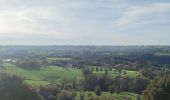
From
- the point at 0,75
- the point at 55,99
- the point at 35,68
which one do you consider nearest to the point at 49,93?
the point at 55,99

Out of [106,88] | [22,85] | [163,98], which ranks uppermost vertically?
[22,85]

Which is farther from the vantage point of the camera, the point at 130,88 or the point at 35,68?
the point at 35,68

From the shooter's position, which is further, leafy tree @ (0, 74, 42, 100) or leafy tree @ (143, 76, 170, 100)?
leafy tree @ (143, 76, 170, 100)

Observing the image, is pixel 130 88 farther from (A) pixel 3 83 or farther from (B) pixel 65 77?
(A) pixel 3 83

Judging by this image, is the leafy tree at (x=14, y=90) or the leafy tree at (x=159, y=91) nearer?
the leafy tree at (x=14, y=90)

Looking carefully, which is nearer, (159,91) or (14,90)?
(14,90)

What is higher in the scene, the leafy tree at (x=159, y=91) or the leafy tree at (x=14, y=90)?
the leafy tree at (x=14, y=90)

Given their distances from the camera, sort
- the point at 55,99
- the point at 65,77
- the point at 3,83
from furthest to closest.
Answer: the point at 65,77 < the point at 55,99 < the point at 3,83

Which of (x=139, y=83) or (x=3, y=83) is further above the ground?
(x=3, y=83)

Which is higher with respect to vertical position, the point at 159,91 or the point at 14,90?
the point at 14,90

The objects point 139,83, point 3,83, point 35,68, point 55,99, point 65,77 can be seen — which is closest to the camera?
point 3,83

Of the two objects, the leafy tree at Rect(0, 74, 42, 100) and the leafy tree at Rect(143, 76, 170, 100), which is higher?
the leafy tree at Rect(0, 74, 42, 100)
